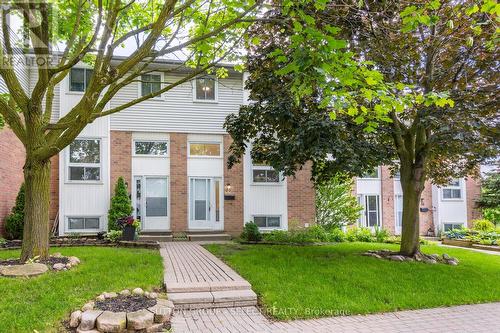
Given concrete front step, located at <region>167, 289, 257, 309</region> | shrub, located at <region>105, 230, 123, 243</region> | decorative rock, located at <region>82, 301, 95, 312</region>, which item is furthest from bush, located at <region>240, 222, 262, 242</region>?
decorative rock, located at <region>82, 301, 95, 312</region>

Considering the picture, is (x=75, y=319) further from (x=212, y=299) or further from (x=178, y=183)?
(x=178, y=183)

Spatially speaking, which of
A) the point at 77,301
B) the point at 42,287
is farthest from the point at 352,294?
the point at 42,287

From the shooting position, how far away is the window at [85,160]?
13859mm

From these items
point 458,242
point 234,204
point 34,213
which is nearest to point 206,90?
point 234,204

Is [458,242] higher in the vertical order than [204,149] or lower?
lower

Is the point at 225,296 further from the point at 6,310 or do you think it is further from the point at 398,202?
the point at 398,202

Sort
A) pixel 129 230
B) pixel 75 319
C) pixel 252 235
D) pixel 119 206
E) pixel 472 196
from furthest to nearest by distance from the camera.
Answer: pixel 472 196, pixel 119 206, pixel 252 235, pixel 129 230, pixel 75 319

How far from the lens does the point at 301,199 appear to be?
15398mm

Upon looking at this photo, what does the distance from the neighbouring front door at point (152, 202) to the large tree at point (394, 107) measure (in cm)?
579

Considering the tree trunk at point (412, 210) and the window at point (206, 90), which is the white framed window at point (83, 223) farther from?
the tree trunk at point (412, 210)

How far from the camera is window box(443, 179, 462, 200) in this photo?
18.9 metres

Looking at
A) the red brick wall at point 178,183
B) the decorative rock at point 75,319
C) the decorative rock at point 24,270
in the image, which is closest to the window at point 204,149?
the red brick wall at point 178,183

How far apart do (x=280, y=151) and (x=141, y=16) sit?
4454mm

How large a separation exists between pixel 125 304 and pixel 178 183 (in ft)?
30.6
